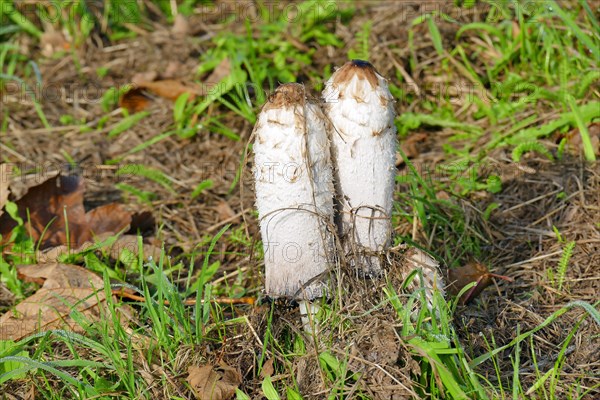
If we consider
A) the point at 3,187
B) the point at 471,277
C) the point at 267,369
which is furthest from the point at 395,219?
the point at 3,187

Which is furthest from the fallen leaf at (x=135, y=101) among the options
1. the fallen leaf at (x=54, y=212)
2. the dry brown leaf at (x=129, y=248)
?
the dry brown leaf at (x=129, y=248)

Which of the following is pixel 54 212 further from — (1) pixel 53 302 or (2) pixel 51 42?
(2) pixel 51 42

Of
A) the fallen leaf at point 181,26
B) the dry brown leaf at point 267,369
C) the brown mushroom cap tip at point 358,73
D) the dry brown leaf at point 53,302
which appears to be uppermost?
the fallen leaf at point 181,26

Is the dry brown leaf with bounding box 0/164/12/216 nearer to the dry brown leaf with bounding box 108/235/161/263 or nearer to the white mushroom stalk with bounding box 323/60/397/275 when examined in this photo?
the dry brown leaf with bounding box 108/235/161/263

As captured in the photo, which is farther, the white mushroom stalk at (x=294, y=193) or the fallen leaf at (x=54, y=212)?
the fallen leaf at (x=54, y=212)

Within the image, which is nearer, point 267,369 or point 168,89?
point 267,369

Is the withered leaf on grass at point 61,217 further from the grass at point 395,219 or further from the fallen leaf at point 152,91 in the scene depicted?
the fallen leaf at point 152,91
